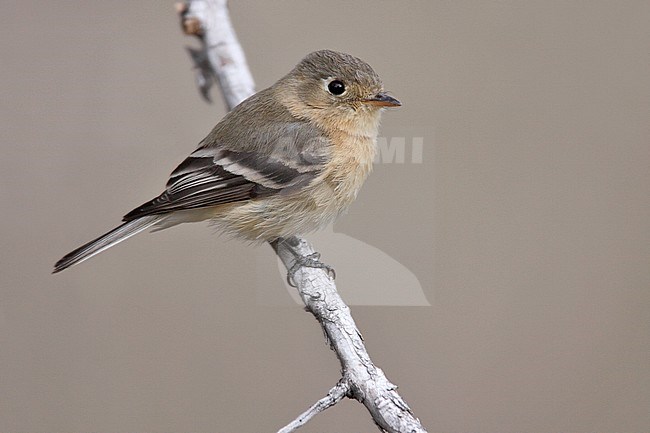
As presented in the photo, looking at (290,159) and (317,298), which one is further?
(290,159)

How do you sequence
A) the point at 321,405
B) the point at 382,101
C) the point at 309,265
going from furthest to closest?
1. the point at 309,265
2. the point at 382,101
3. the point at 321,405

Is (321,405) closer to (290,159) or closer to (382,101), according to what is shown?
(290,159)

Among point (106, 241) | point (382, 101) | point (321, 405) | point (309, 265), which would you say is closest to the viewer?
point (321, 405)

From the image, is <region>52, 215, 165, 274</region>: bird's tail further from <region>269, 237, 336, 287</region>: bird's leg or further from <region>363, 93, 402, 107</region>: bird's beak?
<region>363, 93, 402, 107</region>: bird's beak

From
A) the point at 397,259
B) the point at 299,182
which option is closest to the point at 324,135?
the point at 299,182

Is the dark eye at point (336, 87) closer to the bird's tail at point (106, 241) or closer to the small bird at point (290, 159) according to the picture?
the small bird at point (290, 159)

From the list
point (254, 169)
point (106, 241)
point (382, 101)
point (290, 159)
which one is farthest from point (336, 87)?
point (106, 241)
